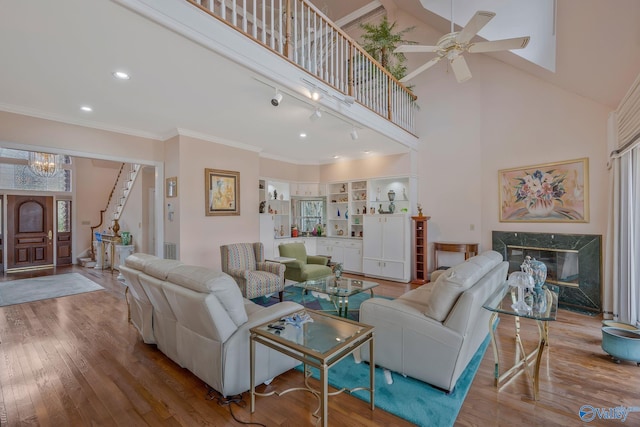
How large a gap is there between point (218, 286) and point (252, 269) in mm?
2760

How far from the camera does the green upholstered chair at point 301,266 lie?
4.82 meters

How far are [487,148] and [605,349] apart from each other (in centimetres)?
363

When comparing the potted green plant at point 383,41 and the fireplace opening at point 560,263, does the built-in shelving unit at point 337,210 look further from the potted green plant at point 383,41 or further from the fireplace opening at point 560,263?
the fireplace opening at point 560,263

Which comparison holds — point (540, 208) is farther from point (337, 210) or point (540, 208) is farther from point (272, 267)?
point (272, 267)

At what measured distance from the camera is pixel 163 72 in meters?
2.81

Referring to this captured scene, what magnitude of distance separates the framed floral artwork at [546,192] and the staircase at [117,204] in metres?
7.64

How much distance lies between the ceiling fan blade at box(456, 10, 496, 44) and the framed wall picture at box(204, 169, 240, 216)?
4070mm

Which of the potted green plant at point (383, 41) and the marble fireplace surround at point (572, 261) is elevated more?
the potted green plant at point (383, 41)

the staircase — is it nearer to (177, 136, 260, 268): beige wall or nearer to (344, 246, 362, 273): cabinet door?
(177, 136, 260, 268): beige wall

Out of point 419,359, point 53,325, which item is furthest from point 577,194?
point 53,325

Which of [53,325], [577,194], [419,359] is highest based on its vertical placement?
[577,194]

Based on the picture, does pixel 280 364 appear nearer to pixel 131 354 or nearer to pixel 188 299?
pixel 188 299

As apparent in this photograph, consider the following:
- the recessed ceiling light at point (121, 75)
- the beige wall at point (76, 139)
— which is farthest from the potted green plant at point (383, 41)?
the beige wall at point (76, 139)

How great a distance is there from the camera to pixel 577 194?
436 cm
